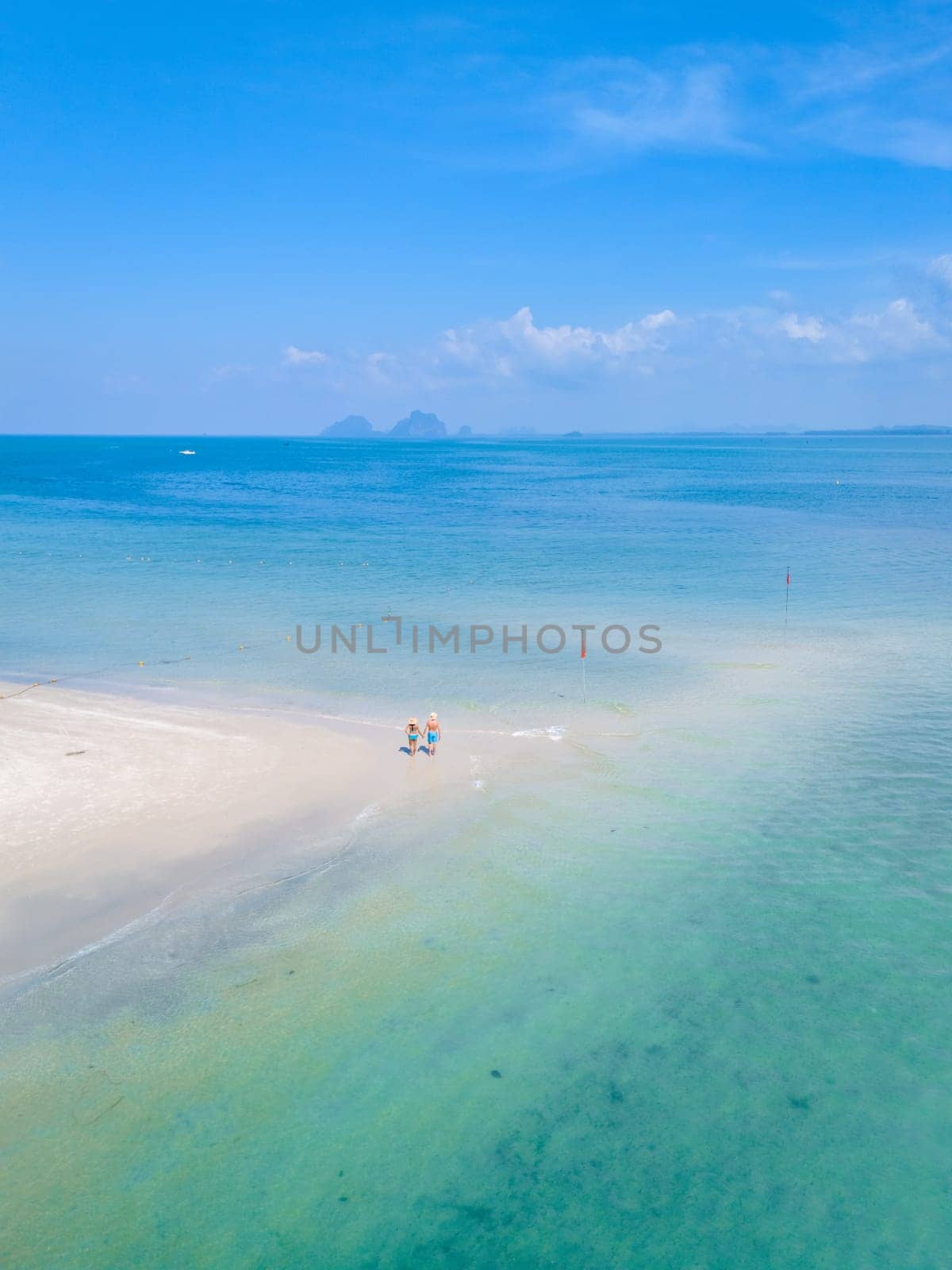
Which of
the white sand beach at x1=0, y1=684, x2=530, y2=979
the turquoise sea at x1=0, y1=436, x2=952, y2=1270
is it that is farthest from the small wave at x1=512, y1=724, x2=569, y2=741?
the white sand beach at x1=0, y1=684, x2=530, y2=979

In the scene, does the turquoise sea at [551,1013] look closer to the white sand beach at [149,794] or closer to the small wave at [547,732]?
the small wave at [547,732]

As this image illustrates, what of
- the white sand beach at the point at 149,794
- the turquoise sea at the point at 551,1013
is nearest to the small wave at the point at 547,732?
the turquoise sea at the point at 551,1013

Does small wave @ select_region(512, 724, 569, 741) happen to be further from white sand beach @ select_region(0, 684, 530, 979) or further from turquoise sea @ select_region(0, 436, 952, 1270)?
white sand beach @ select_region(0, 684, 530, 979)

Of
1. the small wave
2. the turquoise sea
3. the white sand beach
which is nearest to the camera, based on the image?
the turquoise sea

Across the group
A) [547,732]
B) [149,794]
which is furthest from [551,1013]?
[547,732]

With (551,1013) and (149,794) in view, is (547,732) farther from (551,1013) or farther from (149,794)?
(551,1013)
